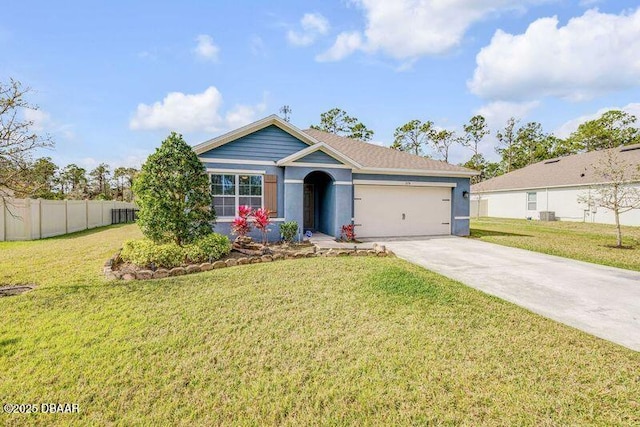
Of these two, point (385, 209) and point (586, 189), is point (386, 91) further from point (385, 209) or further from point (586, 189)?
point (586, 189)

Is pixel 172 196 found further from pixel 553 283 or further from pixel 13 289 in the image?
pixel 553 283

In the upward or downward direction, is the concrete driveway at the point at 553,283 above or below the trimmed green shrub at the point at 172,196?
below

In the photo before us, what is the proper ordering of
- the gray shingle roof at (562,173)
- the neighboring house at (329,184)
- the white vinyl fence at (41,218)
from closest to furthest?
1. the neighboring house at (329,184)
2. the white vinyl fence at (41,218)
3. the gray shingle roof at (562,173)

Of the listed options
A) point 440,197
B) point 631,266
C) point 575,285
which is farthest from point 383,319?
point 440,197

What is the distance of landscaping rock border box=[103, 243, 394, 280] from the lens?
6363mm

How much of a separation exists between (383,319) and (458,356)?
1136 millimetres

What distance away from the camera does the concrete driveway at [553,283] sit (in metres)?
4.49

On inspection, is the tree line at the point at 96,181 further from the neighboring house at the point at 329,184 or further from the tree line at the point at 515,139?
the tree line at the point at 515,139

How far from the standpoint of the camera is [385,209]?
509 inches

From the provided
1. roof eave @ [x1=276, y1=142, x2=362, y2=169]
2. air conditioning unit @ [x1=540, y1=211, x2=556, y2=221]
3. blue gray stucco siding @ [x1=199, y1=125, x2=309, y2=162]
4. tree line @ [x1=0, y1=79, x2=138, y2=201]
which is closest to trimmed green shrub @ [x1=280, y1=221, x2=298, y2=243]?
roof eave @ [x1=276, y1=142, x2=362, y2=169]

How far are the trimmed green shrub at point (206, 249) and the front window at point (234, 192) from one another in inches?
112

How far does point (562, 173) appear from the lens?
79.0 feet

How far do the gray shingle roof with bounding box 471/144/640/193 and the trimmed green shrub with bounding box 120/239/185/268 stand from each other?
2489 centimetres

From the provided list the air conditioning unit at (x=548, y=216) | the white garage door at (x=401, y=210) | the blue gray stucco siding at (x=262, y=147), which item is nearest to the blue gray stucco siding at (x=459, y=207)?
the white garage door at (x=401, y=210)
